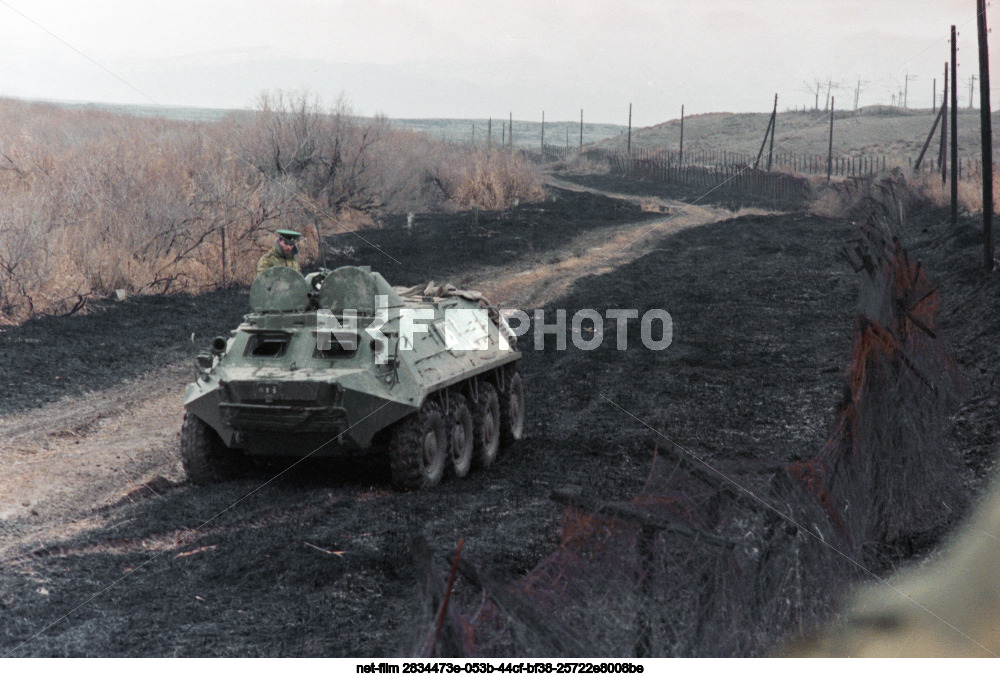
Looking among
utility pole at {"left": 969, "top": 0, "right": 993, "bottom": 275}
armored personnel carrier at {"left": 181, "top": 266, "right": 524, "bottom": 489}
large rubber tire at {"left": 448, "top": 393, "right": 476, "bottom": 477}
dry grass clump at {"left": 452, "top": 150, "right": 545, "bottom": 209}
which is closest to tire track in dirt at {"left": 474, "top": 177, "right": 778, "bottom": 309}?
dry grass clump at {"left": 452, "top": 150, "right": 545, "bottom": 209}

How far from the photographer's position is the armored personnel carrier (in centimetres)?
816

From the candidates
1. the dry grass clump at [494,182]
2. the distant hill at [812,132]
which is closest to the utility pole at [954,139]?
the dry grass clump at [494,182]

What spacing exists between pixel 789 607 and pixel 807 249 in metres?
23.3

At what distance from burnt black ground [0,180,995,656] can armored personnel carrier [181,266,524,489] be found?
0.38m

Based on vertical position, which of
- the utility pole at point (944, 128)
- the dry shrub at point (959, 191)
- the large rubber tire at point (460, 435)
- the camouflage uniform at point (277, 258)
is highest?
the utility pole at point (944, 128)

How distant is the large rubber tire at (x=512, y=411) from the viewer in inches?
422

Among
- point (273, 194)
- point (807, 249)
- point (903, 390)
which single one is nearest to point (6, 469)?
point (903, 390)

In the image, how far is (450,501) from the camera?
8.27 m

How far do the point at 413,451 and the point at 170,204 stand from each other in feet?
46.4

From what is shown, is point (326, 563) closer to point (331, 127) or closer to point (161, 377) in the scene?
point (161, 377)

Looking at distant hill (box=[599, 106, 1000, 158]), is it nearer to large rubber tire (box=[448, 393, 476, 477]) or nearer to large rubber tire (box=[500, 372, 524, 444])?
large rubber tire (box=[500, 372, 524, 444])

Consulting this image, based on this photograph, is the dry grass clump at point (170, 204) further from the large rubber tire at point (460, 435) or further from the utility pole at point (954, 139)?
the utility pole at point (954, 139)

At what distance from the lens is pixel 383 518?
305 inches

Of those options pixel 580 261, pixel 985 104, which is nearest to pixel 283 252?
pixel 985 104
